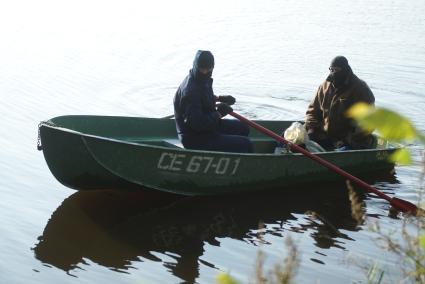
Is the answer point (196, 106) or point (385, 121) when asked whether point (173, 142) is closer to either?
point (196, 106)

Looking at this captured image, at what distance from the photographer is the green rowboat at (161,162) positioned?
281 inches

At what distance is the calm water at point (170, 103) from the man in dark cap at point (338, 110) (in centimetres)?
67

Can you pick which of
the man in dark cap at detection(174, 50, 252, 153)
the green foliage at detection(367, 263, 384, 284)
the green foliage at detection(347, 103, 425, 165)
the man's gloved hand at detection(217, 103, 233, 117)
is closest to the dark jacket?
the man in dark cap at detection(174, 50, 252, 153)

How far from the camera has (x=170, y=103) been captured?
14031 mm

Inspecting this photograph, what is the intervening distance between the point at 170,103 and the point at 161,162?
667cm

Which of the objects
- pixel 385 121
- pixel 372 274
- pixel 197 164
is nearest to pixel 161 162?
pixel 197 164

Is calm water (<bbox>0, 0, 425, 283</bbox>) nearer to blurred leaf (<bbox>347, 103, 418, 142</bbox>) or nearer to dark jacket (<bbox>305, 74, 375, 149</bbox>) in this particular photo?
dark jacket (<bbox>305, 74, 375, 149</bbox>)

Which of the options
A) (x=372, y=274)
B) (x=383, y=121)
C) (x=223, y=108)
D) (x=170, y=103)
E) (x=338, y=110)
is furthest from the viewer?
(x=170, y=103)

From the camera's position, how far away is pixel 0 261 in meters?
6.22

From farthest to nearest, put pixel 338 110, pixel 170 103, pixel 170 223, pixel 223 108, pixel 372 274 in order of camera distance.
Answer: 1. pixel 170 103
2. pixel 338 110
3. pixel 223 108
4. pixel 170 223
5. pixel 372 274

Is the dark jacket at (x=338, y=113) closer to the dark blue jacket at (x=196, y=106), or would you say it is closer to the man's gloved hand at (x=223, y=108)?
the man's gloved hand at (x=223, y=108)

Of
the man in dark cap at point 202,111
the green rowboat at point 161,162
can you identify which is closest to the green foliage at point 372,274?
the green rowboat at point 161,162

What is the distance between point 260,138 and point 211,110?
2251mm

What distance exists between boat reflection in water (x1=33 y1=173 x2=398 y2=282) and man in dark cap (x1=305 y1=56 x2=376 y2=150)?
73 centimetres
